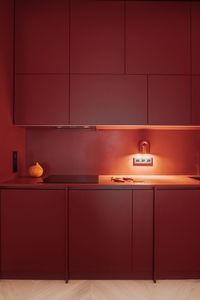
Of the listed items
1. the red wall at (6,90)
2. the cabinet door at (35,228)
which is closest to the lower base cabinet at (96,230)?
the cabinet door at (35,228)

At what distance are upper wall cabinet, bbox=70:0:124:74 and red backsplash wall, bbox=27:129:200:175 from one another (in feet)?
2.33

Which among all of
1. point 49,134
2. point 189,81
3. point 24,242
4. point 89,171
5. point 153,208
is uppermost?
point 189,81

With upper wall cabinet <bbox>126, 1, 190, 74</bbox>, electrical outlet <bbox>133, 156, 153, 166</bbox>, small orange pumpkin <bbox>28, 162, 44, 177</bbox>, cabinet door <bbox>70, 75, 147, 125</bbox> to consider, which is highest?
upper wall cabinet <bbox>126, 1, 190, 74</bbox>

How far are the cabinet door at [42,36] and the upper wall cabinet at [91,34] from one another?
0.08 metres

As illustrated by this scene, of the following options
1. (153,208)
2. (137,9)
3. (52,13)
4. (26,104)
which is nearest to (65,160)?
(26,104)

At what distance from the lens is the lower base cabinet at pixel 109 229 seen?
5.98 ft

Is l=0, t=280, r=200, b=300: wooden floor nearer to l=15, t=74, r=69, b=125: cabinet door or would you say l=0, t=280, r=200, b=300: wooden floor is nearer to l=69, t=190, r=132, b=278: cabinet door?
l=69, t=190, r=132, b=278: cabinet door

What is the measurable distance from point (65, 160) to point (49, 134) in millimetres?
332

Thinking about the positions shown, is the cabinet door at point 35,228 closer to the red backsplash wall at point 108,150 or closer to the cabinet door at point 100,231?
the cabinet door at point 100,231

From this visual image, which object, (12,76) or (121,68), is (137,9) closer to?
(121,68)

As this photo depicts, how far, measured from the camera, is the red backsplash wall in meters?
2.40

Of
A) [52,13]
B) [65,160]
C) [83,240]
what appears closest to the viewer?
[83,240]

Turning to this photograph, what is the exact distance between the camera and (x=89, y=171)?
2406mm

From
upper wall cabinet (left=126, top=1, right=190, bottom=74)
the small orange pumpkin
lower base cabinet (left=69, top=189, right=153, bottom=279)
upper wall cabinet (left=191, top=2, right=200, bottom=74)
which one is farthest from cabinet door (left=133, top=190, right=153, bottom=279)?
upper wall cabinet (left=191, top=2, right=200, bottom=74)
